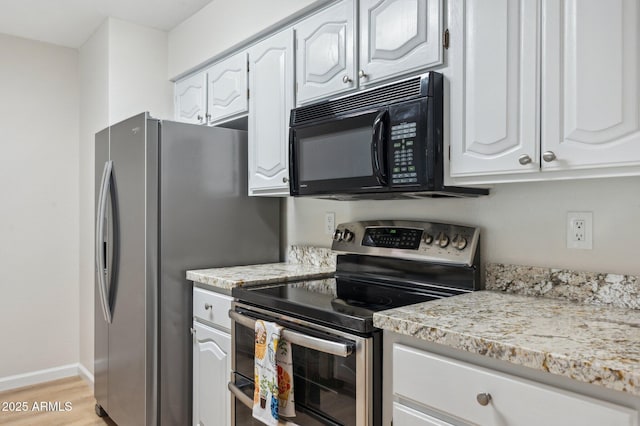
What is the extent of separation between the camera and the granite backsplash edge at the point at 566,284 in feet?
4.53

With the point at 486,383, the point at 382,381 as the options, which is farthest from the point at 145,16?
the point at 486,383

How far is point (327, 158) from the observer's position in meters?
1.93

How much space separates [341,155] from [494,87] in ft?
2.14

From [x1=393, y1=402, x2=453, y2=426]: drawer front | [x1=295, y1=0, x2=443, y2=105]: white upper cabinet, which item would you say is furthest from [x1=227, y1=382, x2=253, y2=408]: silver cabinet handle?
[x1=295, y1=0, x2=443, y2=105]: white upper cabinet

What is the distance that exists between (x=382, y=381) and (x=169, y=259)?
4.32ft

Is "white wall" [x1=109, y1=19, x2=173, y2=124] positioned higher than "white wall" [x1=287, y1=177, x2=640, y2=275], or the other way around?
"white wall" [x1=109, y1=19, x2=173, y2=124]

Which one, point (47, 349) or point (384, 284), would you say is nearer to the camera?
point (384, 284)

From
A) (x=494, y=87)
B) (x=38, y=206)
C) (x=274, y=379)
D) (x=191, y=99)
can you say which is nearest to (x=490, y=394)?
(x=274, y=379)

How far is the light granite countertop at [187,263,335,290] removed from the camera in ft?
6.60

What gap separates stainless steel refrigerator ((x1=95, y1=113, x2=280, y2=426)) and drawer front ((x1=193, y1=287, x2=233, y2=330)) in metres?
0.10

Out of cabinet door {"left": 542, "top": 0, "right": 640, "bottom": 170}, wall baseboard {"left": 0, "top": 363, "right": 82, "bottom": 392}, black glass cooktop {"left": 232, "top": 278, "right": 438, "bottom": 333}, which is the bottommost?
wall baseboard {"left": 0, "top": 363, "right": 82, "bottom": 392}

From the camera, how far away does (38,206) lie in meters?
3.38

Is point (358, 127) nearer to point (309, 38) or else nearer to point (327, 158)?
point (327, 158)

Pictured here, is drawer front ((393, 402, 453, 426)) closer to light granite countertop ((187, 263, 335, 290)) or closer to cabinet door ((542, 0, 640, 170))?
cabinet door ((542, 0, 640, 170))
